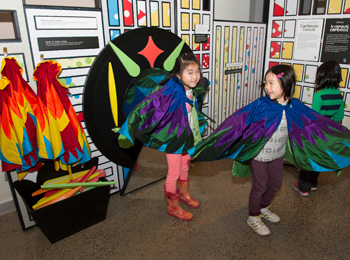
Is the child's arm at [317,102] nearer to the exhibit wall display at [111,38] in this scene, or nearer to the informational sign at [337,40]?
the informational sign at [337,40]

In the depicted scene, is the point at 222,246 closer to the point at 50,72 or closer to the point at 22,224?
the point at 22,224

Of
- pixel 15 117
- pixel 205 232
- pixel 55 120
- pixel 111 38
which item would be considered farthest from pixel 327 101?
pixel 15 117

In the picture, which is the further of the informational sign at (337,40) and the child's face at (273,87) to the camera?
the informational sign at (337,40)

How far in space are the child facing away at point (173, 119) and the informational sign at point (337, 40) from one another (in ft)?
4.66

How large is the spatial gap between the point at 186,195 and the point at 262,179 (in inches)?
24.1

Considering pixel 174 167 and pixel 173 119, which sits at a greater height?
pixel 173 119

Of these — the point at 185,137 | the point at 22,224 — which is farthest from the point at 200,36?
the point at 22,224

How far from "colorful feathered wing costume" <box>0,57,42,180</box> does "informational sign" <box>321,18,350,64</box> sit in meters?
2.44

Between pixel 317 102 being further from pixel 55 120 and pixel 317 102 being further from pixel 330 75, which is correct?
pixel 55 120

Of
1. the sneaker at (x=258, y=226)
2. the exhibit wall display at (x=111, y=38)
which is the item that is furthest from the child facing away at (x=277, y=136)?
the exhibit wall display at (x=111, y=38)

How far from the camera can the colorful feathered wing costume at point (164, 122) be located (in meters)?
1.52

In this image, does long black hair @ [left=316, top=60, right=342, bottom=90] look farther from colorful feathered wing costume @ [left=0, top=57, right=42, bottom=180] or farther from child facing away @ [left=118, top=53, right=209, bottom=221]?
colorful feathered wing costume @ [left=0, top=57, right=42, bottom=180]

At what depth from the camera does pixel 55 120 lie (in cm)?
150

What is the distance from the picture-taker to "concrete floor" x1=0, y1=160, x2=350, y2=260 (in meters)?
1.57
